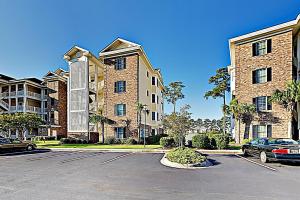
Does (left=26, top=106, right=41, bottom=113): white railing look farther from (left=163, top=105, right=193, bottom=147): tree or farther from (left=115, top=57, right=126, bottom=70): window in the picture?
(left=163, top=105, right=193, bottom=147): tree

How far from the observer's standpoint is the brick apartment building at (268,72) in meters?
21.6

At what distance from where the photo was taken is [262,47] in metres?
23.4

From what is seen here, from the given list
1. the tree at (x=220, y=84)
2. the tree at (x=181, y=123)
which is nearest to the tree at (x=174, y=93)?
the tree at (x=220, y=84)

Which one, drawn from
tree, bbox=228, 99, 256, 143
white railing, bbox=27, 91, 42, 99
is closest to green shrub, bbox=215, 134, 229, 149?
tree, bbox=228, 99, 256, 143

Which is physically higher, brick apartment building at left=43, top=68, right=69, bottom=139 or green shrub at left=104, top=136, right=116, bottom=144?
brick apartment building at left=43, top=68, right=69, bottom=139

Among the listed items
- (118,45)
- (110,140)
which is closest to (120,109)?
(110,140)

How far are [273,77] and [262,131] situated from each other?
606 centimetres

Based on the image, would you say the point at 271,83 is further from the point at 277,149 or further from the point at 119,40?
the point at 119,40

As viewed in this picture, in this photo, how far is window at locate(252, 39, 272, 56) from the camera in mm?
22906

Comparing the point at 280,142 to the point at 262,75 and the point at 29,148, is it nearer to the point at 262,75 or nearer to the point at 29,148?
the point at 262,75

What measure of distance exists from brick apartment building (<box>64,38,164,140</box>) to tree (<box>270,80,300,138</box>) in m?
15.2

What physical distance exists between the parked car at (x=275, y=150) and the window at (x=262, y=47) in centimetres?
1361

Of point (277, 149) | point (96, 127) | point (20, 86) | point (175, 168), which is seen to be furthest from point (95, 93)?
point (277, 149)

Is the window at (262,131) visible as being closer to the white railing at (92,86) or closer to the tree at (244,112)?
the tree at (244,112)
